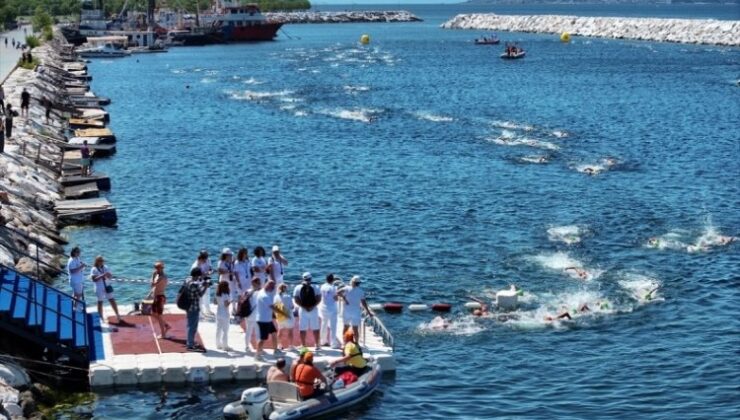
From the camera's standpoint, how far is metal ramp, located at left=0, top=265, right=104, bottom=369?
27.8 metres

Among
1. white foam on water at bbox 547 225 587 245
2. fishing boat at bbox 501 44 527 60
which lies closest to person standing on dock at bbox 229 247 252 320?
white foam on water at bbox 547 225 587 245

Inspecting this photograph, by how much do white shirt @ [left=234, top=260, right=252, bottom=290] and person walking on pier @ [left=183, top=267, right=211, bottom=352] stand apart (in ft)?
4.82

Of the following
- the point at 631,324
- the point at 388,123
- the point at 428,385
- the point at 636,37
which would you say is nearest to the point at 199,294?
the point at 428,385

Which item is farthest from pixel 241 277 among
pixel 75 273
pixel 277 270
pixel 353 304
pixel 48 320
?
pixel 48 320

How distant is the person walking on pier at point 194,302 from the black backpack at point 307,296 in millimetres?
2489

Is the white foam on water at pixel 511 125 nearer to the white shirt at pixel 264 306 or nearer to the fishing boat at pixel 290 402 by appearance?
the white shirt at pixel 264 306

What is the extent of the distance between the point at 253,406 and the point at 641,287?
1697cm

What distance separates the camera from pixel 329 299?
28.7m

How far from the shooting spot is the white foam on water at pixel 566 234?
4402 centimetres

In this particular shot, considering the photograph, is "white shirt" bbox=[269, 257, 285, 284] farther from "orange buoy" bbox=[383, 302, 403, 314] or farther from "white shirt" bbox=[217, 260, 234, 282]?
"orange buoy" bbox=[383, 302, 403, 314]

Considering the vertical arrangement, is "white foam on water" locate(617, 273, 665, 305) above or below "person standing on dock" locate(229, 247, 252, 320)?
below

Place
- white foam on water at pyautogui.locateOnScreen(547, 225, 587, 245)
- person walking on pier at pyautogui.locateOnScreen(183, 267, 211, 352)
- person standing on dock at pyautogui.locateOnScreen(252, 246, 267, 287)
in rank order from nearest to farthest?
person walking on pier at pyautogui.locateOnScreen(183, 267, 211, 352), person standing on dock at pyautogui.locateOnScreen(252, 246, 267, 287), white foam on water at pyautogui.locateOnScreen(547, 225, 587, 245)

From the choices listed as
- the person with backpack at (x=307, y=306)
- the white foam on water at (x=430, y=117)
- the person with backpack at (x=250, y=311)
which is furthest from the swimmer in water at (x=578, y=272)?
the white foam on water at (x=430, y=117)

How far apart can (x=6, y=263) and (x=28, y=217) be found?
857 cm
